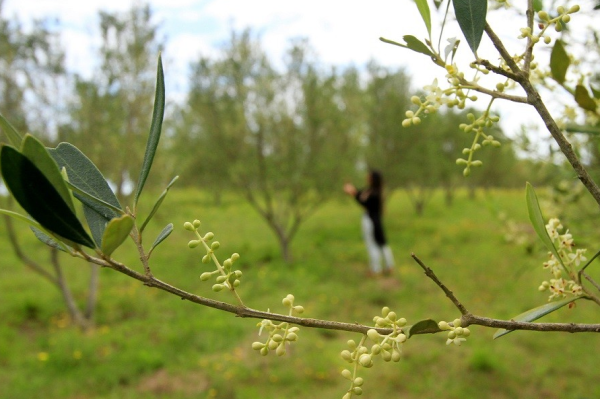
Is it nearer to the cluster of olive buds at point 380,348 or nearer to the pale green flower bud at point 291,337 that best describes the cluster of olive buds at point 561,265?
the cluster of olive buds at point 380,348

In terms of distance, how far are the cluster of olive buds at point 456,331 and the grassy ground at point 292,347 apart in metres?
1.30

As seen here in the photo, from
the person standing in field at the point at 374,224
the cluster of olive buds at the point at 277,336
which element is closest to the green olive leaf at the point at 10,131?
the cluster of olive buds at the point at 277,336

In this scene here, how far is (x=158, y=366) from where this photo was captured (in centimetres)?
526

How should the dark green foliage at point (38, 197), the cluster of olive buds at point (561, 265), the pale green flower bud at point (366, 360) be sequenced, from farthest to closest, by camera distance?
the cluster of olive buds at point (561, 265), the pale green flower bud at point (366, 360), the dark green foliage at point (38, 197)

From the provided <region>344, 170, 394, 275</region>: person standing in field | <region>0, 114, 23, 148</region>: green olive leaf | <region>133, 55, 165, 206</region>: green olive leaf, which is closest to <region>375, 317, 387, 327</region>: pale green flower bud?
<region>133, 55, 165, 206</region>: green olive leaf

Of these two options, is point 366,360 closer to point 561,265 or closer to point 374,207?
point 561,265

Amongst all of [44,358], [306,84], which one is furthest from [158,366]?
[306,84]

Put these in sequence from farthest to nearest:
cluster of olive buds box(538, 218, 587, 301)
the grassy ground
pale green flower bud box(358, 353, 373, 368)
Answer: the grassy ground, cluster of olive buds box(538, 218, 587, 301), pale green flower bud box(358, 353, 373, 368)

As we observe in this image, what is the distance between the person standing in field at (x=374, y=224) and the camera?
28.9ft

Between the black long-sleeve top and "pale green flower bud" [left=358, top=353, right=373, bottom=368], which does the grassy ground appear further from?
"pale green flower bud" [left=358, top=353, right=373, bottom=368]

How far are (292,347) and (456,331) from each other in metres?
5.50

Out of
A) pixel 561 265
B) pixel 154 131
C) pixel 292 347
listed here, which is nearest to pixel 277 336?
pixel 154 131

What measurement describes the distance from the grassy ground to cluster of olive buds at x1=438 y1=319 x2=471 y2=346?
1.30 metres

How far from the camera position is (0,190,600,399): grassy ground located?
4.76 metres
